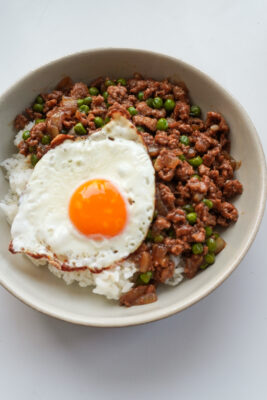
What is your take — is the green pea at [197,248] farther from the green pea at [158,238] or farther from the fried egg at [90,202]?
the fried egg at [90,202]

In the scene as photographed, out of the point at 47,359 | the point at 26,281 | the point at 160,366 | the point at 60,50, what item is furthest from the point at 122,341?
the point at 60,50

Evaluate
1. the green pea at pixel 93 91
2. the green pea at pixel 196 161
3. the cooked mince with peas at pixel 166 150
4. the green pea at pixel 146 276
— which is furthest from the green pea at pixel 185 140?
the green pea at pixel 146 276

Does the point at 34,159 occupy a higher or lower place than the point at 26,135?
lower

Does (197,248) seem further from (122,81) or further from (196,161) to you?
(122,81)

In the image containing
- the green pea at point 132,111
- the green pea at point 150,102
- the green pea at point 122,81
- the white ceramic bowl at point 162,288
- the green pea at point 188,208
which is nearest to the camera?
the white ceramic bowl at point 162,288

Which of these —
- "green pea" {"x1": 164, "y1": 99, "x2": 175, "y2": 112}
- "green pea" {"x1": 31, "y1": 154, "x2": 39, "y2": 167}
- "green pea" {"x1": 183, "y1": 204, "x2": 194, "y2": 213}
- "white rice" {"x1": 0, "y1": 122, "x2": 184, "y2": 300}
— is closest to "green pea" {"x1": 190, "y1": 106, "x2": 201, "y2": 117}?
"green pea" {"x1": 164, "y1": 99, "x2": 175, "y2": 112}

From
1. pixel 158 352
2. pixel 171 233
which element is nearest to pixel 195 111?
pixel 171 233

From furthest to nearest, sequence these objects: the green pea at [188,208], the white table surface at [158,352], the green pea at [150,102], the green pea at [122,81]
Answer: the green pea at [122,81]
the green pea at [150,102]
the white table surface at [158,352]
the green pea at [188,208]

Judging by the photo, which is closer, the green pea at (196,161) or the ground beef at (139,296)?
the ground beef at (139,296)
